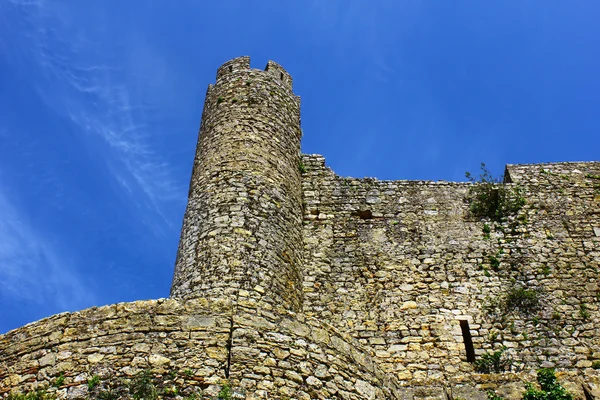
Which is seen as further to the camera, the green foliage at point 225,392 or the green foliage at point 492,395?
the green foliage at point 492,395

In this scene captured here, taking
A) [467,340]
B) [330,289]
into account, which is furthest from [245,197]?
[467,340]

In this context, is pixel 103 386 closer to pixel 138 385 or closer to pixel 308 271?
pixel 138 385

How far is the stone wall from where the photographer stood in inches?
456

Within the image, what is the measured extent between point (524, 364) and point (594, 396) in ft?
7.92

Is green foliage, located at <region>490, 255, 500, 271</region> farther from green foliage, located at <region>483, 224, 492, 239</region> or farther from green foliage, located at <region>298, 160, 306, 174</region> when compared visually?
green foliage, located at <region>298, 160, 306, 174</region>

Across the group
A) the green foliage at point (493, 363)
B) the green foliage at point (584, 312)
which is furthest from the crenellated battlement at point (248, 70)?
the green foliage at point (584, 312)

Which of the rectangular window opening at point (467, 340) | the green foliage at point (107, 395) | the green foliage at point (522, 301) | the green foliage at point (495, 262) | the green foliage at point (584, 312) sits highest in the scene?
the green foliage at point (495, 262)

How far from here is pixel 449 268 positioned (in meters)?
12.8

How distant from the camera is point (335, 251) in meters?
13.1

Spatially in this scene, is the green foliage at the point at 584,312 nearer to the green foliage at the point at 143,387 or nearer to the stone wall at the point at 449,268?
the stone wall at the point at 449,268

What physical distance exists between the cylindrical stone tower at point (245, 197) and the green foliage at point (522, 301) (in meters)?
3.91

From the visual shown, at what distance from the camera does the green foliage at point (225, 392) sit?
6.92m

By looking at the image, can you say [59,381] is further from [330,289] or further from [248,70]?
[248,70]

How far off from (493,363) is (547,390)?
2.33 metres
